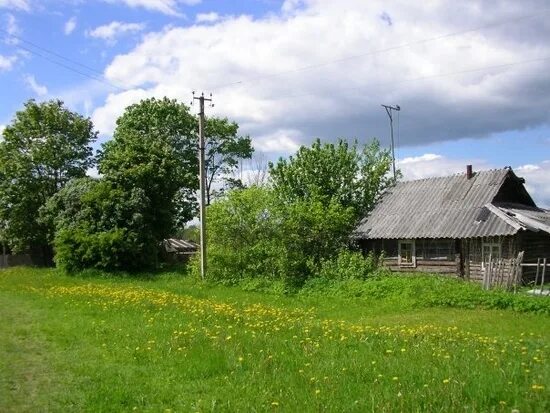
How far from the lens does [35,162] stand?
4672 centimetres

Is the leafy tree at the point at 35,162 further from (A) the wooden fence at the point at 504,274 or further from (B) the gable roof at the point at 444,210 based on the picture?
(A) the wooden fence at the point at 504,274

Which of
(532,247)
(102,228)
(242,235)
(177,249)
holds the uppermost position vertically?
(102,228)

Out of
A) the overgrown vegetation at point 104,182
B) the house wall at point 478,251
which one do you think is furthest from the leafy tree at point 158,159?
the house wall at point 478,251

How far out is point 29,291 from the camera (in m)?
24.1

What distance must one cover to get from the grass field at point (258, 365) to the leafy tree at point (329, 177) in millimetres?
23415

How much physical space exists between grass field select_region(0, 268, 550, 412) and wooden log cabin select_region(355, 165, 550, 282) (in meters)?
12.9

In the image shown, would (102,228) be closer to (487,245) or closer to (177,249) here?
(177,249)

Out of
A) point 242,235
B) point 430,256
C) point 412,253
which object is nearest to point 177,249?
point 242,235

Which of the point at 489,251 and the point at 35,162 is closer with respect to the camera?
the point at 489,251

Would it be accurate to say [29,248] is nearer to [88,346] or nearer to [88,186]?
[88,186]

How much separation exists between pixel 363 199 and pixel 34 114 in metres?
27.6

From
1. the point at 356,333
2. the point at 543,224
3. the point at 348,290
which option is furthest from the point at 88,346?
the point at 543,224

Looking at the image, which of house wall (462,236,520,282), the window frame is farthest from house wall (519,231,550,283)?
the window frame

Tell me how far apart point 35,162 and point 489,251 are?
35.2 meters
